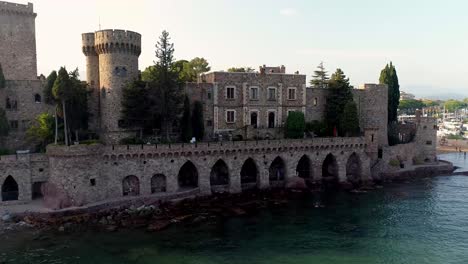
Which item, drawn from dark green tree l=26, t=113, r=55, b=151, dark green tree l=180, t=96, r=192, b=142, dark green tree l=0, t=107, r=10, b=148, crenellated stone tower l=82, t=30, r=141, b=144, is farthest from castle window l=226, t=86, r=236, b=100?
dark green tree l=0, t=107, r=10, b=148

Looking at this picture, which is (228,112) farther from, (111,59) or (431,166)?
(431,166)

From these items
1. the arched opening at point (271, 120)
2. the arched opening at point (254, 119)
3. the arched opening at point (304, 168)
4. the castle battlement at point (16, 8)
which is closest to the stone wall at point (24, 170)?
the castle battlement at point (16, 8)

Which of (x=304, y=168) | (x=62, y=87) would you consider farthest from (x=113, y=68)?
(x=304, y=168)

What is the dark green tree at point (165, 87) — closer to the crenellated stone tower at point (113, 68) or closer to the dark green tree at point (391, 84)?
the crenellated stone tower at point (113, 68)

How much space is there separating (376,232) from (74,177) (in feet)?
88.7

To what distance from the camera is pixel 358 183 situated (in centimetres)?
4769

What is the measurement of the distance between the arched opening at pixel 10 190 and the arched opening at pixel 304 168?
102 feet

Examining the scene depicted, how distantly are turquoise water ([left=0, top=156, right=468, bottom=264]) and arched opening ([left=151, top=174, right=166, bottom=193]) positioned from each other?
9.04m

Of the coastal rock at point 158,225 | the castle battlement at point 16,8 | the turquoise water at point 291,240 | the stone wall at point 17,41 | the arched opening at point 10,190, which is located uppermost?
the castle battlement at point 16,8

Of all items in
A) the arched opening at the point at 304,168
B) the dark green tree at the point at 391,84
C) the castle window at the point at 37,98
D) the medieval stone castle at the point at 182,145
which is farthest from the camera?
the dark green tree at the point at 391,84

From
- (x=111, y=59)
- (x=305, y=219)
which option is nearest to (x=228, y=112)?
(x=111, y=59)

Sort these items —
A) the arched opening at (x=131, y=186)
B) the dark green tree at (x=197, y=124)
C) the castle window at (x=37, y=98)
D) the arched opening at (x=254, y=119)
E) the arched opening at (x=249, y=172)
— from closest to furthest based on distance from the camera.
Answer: the arched opening at (x=131, y=186)
the castle window at (x=37, y=98)
the dark green tree at (x=197, y=124)
the arched opening at (x=249, y=172)
the arched opening at (x=254, y=119)

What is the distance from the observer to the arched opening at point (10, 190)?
35.8 meters

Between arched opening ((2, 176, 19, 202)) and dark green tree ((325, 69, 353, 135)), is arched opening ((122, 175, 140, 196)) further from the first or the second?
dark green tree ((325, 69, 353, 135))
